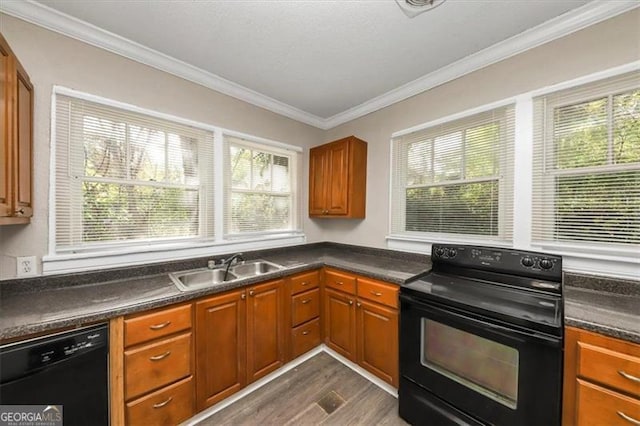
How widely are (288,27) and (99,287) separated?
2.24m

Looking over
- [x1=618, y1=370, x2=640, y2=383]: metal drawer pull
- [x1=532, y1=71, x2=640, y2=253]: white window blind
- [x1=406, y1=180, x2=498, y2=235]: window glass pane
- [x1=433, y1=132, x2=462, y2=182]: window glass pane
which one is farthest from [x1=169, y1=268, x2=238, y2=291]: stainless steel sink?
[x1=532, y1=71, x2=640, y2=253]: white window blind

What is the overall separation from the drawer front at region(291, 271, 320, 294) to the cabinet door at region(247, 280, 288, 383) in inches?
5.3

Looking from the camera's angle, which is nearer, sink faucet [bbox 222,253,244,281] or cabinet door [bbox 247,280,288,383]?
cabinet door [bbox 247,280,288,383]

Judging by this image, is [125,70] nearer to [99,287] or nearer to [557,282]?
[99,287]

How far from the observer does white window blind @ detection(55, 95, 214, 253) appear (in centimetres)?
160

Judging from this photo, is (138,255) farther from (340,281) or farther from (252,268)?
(340,281)

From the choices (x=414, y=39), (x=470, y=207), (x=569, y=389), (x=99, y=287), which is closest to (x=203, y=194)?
(x=99, y=287)

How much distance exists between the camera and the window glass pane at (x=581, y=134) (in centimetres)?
148

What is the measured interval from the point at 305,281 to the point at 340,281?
341mm

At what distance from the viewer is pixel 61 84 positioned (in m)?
1.57

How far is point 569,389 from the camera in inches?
45.0

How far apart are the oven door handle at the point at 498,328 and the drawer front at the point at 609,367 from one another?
0.14m

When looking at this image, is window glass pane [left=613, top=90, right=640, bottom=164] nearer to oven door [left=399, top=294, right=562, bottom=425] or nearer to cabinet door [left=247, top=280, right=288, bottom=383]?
oven door [left=399, top=294, right=562, bottom=425]

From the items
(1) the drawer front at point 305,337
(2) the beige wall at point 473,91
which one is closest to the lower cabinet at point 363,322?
(1) the drawer front at point 305,337
